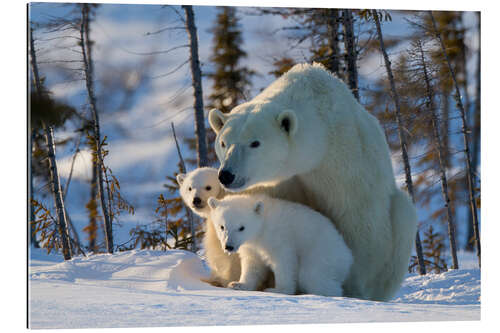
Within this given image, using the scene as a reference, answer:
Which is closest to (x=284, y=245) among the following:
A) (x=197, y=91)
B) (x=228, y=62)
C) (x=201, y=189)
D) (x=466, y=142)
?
(x=201, y=189)

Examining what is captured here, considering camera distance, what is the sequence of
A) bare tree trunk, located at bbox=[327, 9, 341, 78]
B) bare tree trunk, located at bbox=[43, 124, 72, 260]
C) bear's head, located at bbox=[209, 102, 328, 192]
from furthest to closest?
1. bare tree trunk, located at bbox=[327, 9, 341, 78]
2. bare tree trunk, located at bbox=[43, 124, 72, 260]
3. bear's head, located at bbox=[209, 102, 328, 192]

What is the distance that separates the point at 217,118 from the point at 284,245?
3.51 ft

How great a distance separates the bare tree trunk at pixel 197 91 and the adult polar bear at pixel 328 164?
1405mm

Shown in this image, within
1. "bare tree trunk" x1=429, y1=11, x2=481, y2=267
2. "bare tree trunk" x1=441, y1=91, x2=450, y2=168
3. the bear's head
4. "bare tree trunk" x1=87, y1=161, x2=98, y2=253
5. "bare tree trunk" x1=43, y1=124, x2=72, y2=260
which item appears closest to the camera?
the bear's head

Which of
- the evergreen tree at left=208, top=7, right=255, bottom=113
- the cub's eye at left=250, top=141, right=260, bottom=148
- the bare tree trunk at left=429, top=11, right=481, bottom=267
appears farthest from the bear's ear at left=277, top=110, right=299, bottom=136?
the bare tree trunk at left=429, top=11, right=481, bottom=267

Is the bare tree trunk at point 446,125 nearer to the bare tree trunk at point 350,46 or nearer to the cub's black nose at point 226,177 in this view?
the bare tree trunk at point 350,46

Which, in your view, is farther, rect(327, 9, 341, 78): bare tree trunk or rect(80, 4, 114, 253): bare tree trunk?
rect(327, 9, 341, 78): bare tree trunk

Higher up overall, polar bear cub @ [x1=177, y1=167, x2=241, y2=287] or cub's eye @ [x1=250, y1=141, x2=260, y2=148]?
cub's eye @ [x1=250, y1=141, x2=260, y2=148]

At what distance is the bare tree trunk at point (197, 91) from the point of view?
6.06 meters

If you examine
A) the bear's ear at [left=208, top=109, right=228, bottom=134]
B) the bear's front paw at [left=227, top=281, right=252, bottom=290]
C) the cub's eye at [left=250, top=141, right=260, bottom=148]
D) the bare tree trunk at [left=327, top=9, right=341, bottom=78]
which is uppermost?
the bare tree trunk at [left=327, top=9, right=341, bottom=78]

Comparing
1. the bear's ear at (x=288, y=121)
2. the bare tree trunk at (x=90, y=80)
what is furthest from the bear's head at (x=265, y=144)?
the bare tree trunk at (x=90, y=80)

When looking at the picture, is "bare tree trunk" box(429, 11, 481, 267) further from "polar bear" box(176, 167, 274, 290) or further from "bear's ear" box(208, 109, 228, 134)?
"bear's ear" box(208, 109, 228, 134)

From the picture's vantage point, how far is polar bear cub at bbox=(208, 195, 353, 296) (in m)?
4.39

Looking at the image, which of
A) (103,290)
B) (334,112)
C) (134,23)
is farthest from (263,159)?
(134,23)
